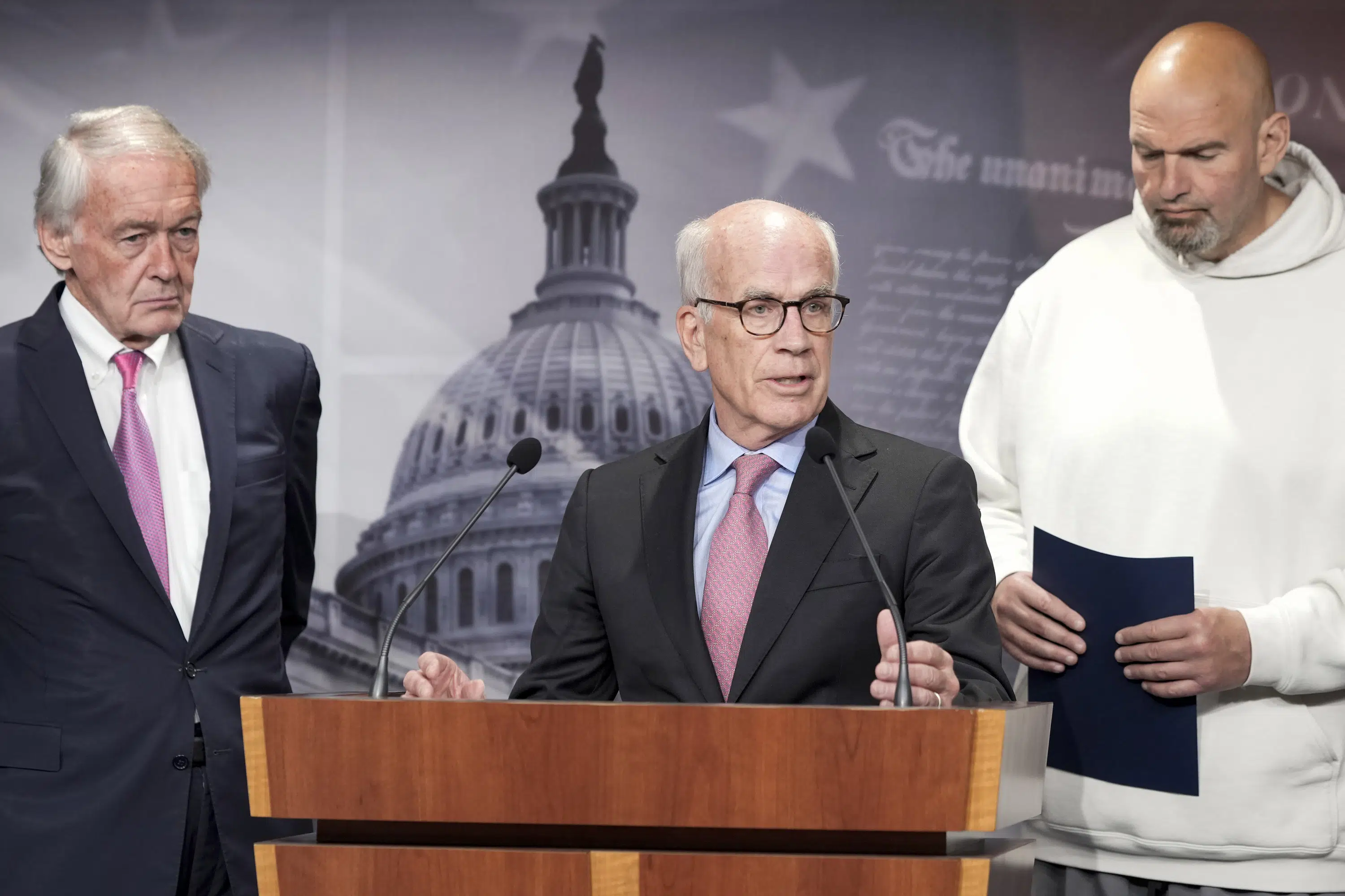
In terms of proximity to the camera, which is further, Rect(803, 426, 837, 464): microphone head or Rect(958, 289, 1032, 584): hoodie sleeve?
Rect(958, 289, 1032, 584): hoodie sleeve

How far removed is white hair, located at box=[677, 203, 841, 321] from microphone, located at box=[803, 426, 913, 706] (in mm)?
436

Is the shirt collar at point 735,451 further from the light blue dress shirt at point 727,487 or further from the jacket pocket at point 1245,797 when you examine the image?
the jacket pocket at point 1245,797

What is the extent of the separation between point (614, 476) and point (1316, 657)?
1.21 metres

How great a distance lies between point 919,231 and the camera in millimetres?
4109

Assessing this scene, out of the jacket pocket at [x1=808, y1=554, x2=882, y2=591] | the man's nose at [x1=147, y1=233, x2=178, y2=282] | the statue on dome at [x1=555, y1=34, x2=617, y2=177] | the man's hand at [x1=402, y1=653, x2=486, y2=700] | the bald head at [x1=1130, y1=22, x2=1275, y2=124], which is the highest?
the statue on dome at [x1=555, y1=34, x2=617, y2=177]

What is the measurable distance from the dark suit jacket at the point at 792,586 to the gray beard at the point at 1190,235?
0.69m

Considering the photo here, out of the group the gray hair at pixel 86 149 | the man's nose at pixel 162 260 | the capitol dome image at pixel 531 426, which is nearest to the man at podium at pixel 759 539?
the man's nose at pixel 162 260

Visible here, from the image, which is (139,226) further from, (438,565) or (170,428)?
(438,565)

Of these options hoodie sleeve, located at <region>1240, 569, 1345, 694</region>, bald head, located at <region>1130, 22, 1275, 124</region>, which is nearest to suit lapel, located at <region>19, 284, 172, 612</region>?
hoodie sleeve, located at <region>1240, 569, 1345, 694</region>

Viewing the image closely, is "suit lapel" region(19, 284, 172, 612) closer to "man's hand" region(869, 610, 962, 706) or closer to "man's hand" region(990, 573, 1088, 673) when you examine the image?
"man's hand" region(869, 610, 962, 706)

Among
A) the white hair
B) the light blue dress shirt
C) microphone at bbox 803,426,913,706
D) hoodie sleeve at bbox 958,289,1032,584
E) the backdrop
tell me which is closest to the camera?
microphone at bbox 803,426,913,706

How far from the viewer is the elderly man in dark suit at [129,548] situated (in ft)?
7.75

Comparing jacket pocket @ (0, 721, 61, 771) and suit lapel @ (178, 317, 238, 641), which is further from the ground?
suit lapel @ (178, 317, 238, 641)

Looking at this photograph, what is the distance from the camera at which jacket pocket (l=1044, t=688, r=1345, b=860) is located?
8.33 feet
